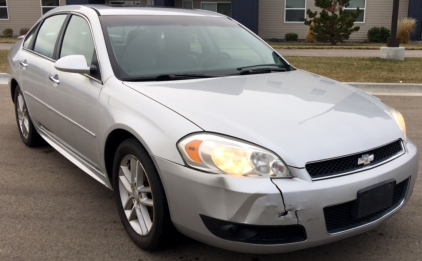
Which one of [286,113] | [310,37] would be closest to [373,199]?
[286,113]

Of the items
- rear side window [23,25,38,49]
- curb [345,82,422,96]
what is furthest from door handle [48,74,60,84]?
curb [345,82,422,96]

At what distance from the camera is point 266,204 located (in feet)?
7.80

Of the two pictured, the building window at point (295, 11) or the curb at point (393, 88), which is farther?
the building window at point (295, 11)

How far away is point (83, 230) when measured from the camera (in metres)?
3.39

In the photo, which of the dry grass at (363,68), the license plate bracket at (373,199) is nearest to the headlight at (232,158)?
the license plate bracket at (373,199)

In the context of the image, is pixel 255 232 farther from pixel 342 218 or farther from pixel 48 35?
pixel 48 35

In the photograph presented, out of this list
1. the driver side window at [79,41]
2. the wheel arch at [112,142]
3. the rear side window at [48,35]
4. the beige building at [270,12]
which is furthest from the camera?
the beige building at [270,12]

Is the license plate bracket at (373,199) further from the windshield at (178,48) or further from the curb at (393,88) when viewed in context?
the curb at (393,88)

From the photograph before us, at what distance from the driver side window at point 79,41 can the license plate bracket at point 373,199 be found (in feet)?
6.71

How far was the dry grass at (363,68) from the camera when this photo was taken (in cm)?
1002

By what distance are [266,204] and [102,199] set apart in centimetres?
201

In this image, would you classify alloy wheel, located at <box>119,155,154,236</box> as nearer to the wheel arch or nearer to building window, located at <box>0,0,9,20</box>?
the wheel arch

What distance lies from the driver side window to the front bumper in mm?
1340

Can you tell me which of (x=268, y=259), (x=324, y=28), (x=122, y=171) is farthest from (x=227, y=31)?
(x=324, y=28)
